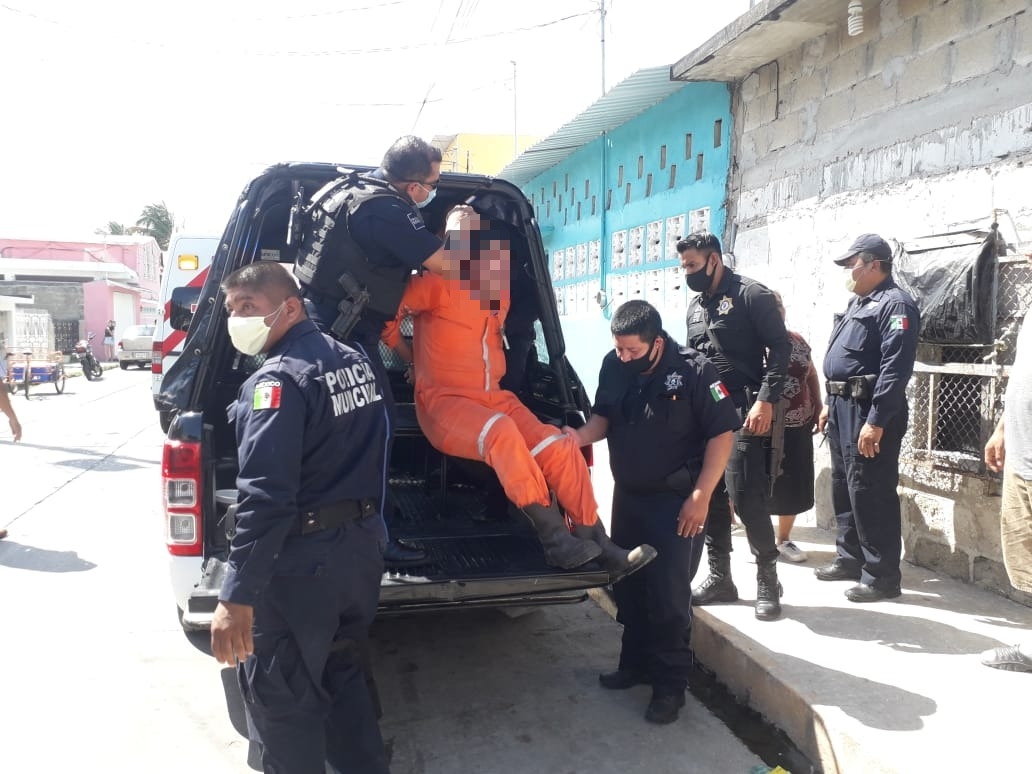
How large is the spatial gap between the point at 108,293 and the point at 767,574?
37119mm

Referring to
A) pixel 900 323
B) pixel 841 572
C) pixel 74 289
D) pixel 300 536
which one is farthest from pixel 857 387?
pixel 74 289

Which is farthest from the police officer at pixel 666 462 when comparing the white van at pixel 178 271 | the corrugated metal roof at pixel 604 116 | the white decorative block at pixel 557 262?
the white decorative block at pixel 557 262

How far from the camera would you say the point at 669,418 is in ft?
11.1

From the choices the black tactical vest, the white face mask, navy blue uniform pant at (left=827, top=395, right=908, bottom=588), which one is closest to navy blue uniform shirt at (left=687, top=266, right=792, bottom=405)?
navy blue uniform pant at (left=827, top=395, right=908, bottom=588)

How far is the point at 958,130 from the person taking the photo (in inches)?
174

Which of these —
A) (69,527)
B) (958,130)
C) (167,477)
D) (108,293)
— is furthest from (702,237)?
(108,293)

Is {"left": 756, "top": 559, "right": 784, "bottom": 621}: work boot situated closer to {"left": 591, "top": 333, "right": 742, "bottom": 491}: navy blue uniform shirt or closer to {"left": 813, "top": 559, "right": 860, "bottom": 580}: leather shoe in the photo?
{"left": 813, "top": 559, "right": 860, "bottom": 580}: leather shoe

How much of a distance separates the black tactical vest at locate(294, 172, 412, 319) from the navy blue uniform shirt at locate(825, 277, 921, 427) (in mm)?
2406

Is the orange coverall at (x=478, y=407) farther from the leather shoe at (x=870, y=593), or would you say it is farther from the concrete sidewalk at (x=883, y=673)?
the leather shoe at (x=870, y=593)

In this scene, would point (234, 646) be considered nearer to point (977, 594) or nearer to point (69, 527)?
point (977, 594)

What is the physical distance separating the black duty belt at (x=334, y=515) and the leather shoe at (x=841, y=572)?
310 centimetres

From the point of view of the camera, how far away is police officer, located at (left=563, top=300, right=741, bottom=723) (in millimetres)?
3326

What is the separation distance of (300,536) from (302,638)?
296mm

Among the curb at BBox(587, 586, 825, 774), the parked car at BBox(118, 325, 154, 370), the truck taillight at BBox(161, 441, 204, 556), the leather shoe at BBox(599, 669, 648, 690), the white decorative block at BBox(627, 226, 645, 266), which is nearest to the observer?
the curb at BBox(587, 586, 825, 774)
